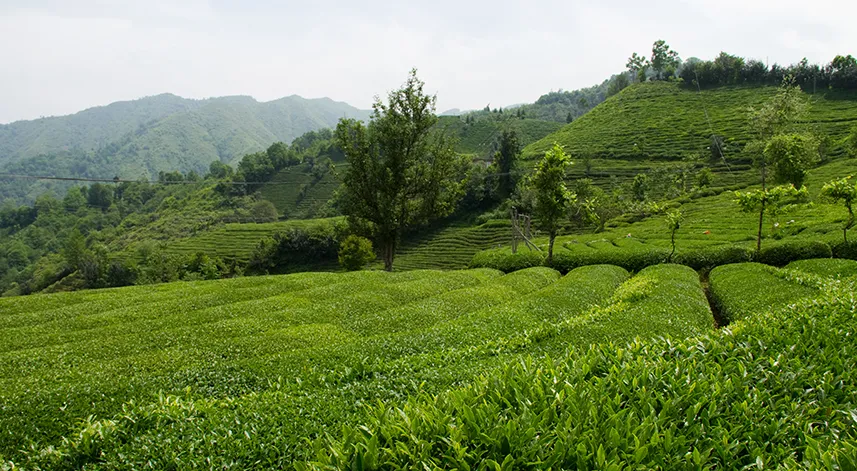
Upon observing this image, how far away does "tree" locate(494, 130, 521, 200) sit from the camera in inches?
3009

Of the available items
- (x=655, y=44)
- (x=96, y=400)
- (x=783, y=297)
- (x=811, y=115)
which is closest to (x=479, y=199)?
(x=811, y=115)

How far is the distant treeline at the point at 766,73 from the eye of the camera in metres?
81.8

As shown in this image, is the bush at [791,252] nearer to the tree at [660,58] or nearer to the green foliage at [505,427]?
the green foliage at [505,427]

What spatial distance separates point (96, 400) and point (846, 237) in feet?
93.3

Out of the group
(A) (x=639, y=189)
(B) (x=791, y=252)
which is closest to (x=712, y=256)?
(B) (x=791, y=252)

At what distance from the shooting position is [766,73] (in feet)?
305

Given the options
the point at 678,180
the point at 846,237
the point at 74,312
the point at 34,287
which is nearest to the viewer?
the point at 74,312

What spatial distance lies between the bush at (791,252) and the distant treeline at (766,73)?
86.8 metres

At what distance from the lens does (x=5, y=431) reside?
20.4ft

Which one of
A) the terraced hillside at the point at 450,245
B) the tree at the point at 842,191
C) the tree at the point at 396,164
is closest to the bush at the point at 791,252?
the tree at the point at 842,191

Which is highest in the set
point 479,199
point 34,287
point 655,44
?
point 655,44

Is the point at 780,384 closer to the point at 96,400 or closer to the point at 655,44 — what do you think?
the point at 96,400

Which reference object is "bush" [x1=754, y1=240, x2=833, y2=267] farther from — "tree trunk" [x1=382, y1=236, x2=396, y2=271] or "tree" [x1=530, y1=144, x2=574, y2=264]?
"tree trunk" [x1=382, y1=236, x2=396, y2=271]

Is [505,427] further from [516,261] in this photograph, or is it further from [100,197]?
[100,197]
